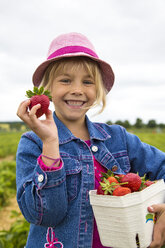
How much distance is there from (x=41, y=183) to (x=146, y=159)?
83 cm

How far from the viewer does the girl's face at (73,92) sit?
1.79 meters

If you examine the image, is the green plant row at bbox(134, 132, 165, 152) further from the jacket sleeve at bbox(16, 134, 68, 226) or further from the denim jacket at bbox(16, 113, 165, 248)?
the jacket sleeve at bbox(16, 134, 68, 226)

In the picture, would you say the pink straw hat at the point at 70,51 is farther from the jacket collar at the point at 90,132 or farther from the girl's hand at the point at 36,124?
the girl's hand at the point at 36,124

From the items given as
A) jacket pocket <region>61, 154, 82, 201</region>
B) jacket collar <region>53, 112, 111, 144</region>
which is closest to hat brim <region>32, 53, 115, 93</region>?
jacket collar <region>53, 112, 111, 144</region>

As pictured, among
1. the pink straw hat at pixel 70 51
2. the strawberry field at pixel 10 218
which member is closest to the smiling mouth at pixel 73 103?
the pink straw hat at pixel 70 51

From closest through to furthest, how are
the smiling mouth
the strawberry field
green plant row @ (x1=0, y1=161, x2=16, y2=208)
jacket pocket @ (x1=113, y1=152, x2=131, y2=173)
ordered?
the smiling mouth → jacket pocket @ (x1=113, y1=152, x2=131, y2=173) → the strawberry field → green plant row @ (x1=0, y1=161, x2=16, y2=208)

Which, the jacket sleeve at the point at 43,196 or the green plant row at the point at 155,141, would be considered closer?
the jacket sleeve at the point at 43,196

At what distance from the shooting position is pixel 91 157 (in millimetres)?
1827

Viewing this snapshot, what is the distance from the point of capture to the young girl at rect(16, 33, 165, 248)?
1506mm

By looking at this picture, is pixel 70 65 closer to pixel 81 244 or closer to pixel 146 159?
pixel 146 159

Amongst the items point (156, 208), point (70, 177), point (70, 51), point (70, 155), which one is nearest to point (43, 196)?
point (70, 177)

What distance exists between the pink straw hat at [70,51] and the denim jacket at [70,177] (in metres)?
0.35

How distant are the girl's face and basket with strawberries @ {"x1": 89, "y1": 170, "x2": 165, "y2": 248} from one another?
0.53 m

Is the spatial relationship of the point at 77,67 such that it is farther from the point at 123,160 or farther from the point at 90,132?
the point at 123,160
